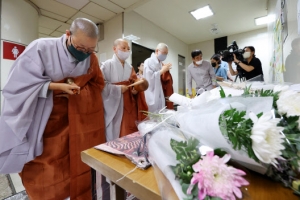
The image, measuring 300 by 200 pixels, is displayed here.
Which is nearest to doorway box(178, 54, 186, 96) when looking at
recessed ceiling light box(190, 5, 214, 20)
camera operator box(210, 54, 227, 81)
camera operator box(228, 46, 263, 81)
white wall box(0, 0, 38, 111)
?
recessed ceiling light box(190, 5, 214, 20)

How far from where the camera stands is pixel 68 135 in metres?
0.94

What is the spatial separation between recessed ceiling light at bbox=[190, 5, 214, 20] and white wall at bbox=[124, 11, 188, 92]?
0.90m

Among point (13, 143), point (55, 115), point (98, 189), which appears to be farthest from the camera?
point (55, 115)

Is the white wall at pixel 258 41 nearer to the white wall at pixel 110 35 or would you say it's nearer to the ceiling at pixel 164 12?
the ceiling at pixel 164 12

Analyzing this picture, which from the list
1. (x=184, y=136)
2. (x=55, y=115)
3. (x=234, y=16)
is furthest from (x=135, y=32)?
(x=184, y=136)

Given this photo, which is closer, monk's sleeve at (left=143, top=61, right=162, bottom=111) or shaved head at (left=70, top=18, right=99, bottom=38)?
shaved head at (left=70, top=18, right=99, bottom=38)

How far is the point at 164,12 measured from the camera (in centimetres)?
309

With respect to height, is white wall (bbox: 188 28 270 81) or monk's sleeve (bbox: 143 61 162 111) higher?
white wall (bbox: 188 28 270 81)

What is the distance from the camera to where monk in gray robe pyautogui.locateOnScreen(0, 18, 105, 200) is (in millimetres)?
798

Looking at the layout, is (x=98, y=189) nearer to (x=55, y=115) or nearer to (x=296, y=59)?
(x=55, y=115)

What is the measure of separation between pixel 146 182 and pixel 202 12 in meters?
3.51

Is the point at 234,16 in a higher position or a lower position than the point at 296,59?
higher

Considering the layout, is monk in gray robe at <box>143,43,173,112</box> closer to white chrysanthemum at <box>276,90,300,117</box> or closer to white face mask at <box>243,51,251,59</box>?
white face mask at <box>243,51,251,59</box>

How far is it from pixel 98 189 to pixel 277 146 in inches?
25.0
